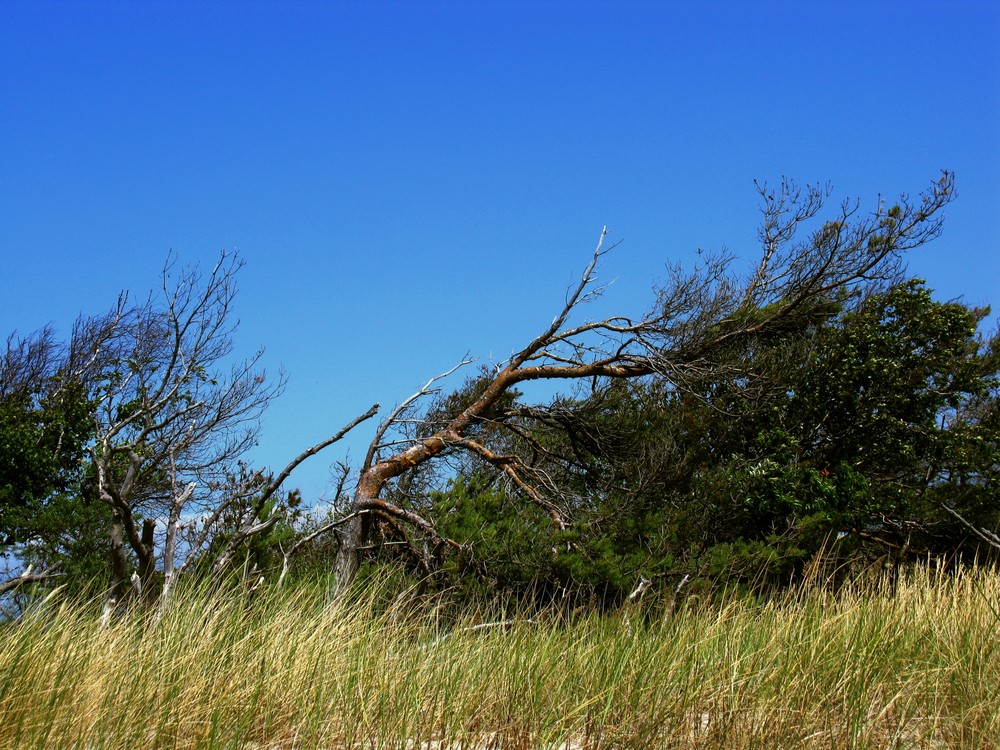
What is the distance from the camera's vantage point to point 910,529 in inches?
638

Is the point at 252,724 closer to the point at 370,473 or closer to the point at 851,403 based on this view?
the point at 370,473

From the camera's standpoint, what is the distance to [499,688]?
5.64 m

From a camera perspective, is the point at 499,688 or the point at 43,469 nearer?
the point at 499,688

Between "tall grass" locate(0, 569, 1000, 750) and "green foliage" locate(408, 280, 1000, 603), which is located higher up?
"green foliage" locate(408, 280, 1000, 603)

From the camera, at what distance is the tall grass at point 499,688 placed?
5.17 metres

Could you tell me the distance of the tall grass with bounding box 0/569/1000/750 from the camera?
5172 mm

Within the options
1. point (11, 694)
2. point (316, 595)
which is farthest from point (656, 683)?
point (316, 595)

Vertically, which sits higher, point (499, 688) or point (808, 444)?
point (808, 444)

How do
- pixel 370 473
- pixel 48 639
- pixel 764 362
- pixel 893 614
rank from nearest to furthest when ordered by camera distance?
pixel 48 639
pixel 893 614
pixel 370 473
pixel 764 362

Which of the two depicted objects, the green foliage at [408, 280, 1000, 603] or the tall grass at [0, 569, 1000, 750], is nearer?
the tall grass at [0, 569, 1000, 750]

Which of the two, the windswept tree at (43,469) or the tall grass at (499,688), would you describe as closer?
the tall grass at (499,688)

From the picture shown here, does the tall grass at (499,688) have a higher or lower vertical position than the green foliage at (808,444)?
lower

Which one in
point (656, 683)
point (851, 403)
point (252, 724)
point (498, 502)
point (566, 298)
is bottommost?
point (252, 724)

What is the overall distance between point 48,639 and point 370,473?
7.89 m
